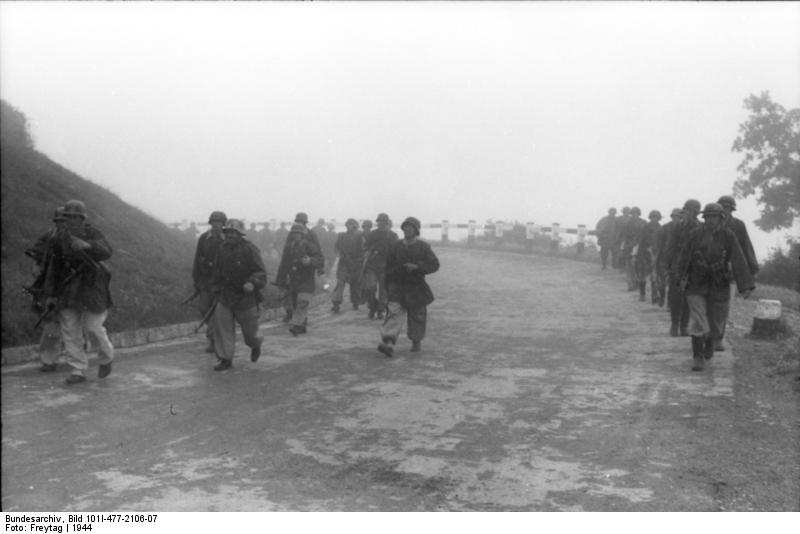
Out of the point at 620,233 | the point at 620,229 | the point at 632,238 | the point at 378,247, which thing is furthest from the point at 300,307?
the point at 620,229

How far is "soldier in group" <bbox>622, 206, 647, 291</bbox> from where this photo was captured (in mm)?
18964

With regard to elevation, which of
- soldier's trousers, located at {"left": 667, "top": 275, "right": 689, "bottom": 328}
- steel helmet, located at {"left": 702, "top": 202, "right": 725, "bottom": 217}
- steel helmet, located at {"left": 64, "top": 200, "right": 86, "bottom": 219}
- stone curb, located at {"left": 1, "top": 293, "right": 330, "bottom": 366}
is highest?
steel helmet, located at {"left": 702, "top": 202, "right": 725, "bottom": 217}

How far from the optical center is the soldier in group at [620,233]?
20172mm

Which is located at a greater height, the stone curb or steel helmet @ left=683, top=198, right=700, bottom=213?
A: steel helmet @ left=683, top=198, right=700, bottom=213

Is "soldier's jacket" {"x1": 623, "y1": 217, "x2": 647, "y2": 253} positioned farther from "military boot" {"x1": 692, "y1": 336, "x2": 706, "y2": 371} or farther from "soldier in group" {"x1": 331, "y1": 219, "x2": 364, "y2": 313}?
"military boot" {"x1": 692, "y1": 336, "x2": 706, "y2": 371}

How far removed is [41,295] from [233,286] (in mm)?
2161

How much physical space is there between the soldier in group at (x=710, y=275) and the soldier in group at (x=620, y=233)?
30.8 ft

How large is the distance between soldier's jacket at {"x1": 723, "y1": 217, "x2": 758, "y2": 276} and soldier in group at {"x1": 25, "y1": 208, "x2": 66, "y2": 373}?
751cm

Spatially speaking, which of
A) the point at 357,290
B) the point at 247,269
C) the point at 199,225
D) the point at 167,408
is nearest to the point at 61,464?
the point at 167,408

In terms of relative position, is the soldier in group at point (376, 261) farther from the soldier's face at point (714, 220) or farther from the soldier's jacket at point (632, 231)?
the soldier's face at point (714, 220)

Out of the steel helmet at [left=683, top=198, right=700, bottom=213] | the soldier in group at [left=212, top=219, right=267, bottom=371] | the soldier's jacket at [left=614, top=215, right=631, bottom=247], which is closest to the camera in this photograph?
the soldier in group at [left=212, top=219, right=267, bottom=371]

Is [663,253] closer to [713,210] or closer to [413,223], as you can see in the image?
[713,210]

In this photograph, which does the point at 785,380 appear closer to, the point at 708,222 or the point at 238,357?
the point at 708,222

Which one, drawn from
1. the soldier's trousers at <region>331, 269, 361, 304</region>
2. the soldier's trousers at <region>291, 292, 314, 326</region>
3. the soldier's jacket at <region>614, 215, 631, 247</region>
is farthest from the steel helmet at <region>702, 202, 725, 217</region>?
the soldier's jacket at <region>614, 215, 631, 247</region>
